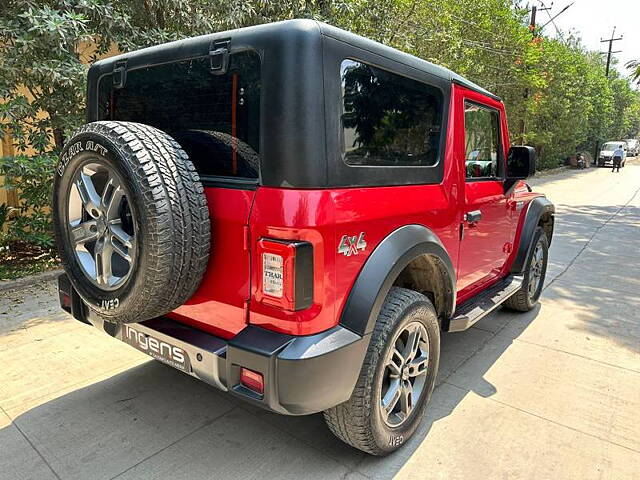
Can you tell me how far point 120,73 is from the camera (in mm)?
2547

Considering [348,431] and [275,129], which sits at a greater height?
[275,129]

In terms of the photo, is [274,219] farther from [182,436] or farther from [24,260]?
[24,260]

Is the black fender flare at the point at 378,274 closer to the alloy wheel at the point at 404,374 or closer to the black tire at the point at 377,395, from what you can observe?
the black tire at the point at 377,395

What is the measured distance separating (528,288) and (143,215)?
3683 mm

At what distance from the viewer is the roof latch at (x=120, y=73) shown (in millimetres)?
2536

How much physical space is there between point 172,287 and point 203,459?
39.6 inches

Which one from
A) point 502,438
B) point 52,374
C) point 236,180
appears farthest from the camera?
point 52,374

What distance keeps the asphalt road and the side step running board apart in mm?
472

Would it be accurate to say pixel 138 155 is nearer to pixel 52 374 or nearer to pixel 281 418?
pixel 281 418

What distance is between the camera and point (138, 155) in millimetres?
1862

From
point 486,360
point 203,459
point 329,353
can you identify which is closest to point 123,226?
point 329,353

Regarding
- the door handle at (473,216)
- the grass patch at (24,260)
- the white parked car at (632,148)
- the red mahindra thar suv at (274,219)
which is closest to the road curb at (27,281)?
the grass patch at (24,260)

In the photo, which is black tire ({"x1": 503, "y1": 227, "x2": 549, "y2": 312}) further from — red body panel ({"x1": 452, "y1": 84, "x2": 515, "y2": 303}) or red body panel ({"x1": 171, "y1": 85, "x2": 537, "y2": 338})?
red body panel ({"x1": 171, "y1": 85, "x2": 537, "y2": 338})

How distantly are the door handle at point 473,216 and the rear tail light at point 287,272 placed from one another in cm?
152
